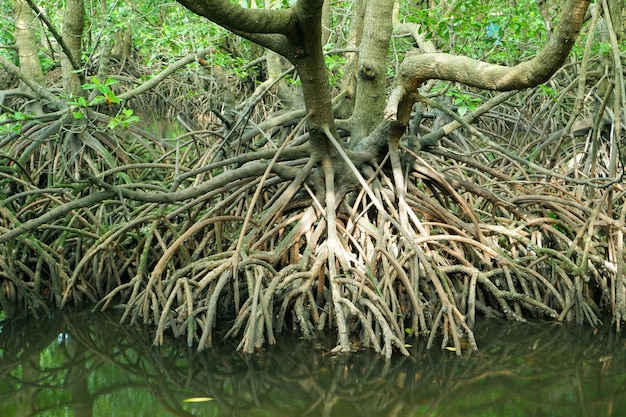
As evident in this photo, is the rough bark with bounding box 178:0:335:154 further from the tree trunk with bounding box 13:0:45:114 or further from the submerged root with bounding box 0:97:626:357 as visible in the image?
the tree trunk with bounding box 13:0:45:114

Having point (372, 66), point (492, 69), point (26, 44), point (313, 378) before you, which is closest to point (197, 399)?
point (313, 378)

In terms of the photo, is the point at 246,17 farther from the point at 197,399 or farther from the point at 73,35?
the point at 73,35

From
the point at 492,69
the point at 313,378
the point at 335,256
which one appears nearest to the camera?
the point at 313,378

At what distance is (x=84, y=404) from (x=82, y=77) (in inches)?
157

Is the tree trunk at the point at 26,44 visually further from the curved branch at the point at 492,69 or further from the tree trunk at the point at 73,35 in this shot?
the curved branch at the point at 492,69

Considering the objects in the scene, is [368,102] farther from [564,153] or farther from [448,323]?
[564,153]

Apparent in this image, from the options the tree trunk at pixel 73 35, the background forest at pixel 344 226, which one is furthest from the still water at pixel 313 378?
the tree trunk at pixel 73 35

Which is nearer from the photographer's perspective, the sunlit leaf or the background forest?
the sunlit leaf

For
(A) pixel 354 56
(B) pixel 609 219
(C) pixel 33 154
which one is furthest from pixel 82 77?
(B) pixel 609 219

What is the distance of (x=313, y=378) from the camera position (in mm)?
4121

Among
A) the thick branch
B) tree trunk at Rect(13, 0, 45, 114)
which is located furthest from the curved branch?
tree trunk at Rect(13, 0, 45, 114)

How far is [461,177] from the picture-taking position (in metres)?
5.77

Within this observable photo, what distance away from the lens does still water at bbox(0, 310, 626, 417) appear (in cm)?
377

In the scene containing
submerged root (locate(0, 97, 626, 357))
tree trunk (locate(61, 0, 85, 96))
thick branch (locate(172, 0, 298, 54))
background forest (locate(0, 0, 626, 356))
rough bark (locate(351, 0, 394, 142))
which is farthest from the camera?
tree trunk (locate(61, 0, 85, 96))
